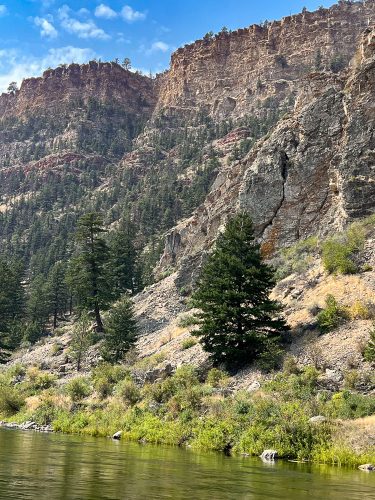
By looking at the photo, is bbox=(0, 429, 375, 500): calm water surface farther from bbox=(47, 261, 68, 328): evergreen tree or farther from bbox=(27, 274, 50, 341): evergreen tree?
bbox=(47, 261, 68, 328): evergreen tree

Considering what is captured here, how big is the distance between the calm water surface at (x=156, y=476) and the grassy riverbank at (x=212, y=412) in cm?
196

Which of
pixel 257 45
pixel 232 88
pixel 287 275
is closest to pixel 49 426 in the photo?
pixel 287 275

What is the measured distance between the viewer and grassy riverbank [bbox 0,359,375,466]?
2373 centimetres

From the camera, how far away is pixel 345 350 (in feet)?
105

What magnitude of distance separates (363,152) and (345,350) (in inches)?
978

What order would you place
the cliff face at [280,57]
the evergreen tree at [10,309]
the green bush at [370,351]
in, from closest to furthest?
the green bush at [370,351] → the evergreen tree at [10,309] → the cliff face at [280,57]

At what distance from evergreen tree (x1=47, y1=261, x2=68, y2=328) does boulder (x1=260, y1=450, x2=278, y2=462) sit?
65927mm

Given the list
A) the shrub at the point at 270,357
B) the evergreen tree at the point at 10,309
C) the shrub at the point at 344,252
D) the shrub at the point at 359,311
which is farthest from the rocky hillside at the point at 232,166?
the evergreen tree at the point at 10,309

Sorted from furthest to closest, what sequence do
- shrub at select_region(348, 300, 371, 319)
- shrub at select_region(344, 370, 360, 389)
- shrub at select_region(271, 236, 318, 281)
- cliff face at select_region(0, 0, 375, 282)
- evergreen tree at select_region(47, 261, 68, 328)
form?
evergreen tree at select_region(47, 261, 68, 328)
cliff face at select_region(0, 0, 375, 282)
shrub at select_region(271, 236, 318, 281)
shrub at select_region(348, 300, 371, 319)
shrub at select_region(344, 370, 360, 389)

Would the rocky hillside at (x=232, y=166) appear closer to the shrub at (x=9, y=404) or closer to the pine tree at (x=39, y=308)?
the shrub at (x=9, y=404)

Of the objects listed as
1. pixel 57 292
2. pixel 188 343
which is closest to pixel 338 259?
pixel 188 343

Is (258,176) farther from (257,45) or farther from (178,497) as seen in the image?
(257,45)

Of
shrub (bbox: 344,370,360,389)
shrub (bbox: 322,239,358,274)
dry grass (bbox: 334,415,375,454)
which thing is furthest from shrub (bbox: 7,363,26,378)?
dry grass (bbox: 334,415,375,454)

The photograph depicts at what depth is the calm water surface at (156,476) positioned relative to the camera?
14.2 m
